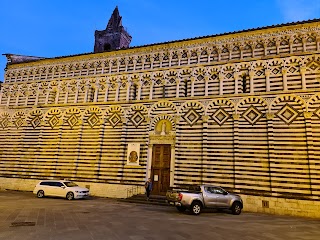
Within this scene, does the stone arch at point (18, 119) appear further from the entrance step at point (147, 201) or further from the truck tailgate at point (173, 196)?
the truck tailgate at point (173, 196)

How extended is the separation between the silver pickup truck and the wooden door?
149 inches

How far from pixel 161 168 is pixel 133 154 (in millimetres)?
2152

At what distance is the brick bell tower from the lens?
28875mm

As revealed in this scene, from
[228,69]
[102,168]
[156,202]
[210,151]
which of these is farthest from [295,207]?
[102,168]

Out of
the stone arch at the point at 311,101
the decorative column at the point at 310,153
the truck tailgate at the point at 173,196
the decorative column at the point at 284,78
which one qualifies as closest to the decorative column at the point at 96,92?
the truck tailgate at the point at 173,196

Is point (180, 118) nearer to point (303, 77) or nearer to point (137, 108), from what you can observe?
point (137, 108)

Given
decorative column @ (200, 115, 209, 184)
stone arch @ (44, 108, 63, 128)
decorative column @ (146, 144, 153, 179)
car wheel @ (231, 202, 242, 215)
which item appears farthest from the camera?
stone arch @ (44, 108, 63, 128)

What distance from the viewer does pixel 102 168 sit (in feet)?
55.5

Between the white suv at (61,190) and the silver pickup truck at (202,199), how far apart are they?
250 inches

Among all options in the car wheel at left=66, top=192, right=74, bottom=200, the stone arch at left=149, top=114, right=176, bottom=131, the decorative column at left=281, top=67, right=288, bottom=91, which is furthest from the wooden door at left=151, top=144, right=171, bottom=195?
the decorative column at left=281, top=67, right=288, bottom=91

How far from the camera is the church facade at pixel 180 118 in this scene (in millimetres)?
13461

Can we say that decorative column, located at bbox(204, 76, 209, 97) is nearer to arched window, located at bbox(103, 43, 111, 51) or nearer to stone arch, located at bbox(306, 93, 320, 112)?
stone arch, located at bbox(306, 93, 320, 112)

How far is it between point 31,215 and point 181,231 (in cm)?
575

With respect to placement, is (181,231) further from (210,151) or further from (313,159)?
(313,159)
